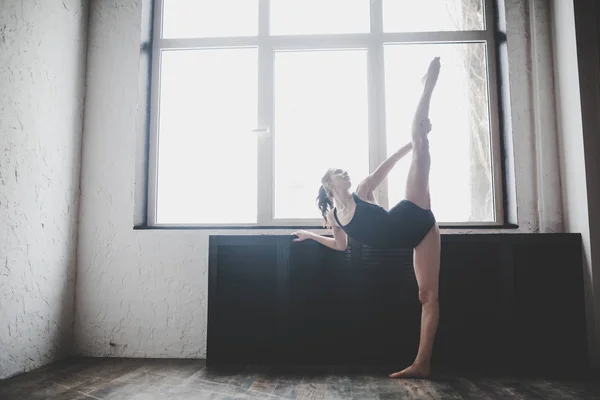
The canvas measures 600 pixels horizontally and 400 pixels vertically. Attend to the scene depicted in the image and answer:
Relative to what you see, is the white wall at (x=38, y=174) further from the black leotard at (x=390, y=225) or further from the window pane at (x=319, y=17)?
the black leotard at (x=390, y=225)

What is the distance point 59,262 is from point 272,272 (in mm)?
1463

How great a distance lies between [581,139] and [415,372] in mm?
1803

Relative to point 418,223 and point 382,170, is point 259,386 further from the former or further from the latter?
point 382,170

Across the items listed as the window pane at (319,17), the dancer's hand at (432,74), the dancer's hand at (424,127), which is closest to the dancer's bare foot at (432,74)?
the dancer's hand at (432,74)

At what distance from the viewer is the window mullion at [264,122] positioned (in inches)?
129

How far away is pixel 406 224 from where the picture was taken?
2607mm

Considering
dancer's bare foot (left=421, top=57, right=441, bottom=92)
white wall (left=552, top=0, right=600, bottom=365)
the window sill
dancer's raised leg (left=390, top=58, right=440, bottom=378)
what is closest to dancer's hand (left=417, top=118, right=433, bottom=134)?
dancer's raised leg (left=390, top=58, right=440, bottom=378)

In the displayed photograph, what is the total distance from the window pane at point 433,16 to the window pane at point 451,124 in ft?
0.49

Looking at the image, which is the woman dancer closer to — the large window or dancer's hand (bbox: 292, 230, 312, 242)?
dancer's hand (bbox: 292, 230, 312, 242)

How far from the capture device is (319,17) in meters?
3.49

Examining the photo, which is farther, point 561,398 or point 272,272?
point 272,272

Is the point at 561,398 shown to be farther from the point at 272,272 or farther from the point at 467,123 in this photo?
the point at 467,123

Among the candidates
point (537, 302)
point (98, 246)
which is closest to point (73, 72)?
point (98, 246)

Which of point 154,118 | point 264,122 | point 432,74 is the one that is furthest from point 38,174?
point 432,74
